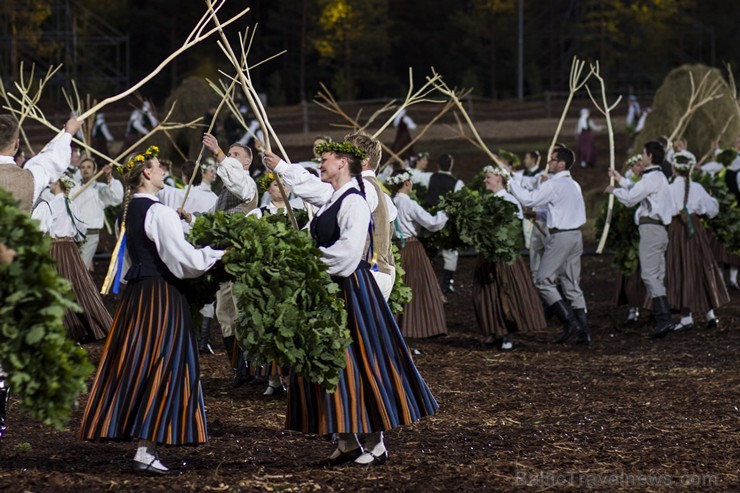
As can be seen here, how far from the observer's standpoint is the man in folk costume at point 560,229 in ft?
36.2

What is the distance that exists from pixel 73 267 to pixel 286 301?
4671 millimetres

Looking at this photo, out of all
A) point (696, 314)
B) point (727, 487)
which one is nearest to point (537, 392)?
point (727, 487)

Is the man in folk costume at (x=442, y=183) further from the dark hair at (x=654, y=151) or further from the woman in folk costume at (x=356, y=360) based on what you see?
the woman in folk costume at (x=356, y=360)

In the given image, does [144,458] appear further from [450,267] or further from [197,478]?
[450,267]

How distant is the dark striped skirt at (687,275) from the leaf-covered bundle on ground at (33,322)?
7.60 meters

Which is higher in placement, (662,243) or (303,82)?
(303,82)

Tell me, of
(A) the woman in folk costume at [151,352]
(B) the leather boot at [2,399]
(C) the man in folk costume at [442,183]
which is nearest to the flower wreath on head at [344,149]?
(A) the woman in folk costume at [151,352]

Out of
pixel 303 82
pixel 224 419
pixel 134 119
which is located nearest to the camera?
pixel 224 419

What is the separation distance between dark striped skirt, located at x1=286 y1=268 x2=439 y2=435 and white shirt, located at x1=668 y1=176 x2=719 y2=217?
19.0 feet

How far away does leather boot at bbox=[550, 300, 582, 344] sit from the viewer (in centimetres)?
1123

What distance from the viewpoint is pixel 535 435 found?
7.34 metres

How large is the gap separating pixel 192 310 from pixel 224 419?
5.71 feet

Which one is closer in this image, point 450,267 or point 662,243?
point 662,243

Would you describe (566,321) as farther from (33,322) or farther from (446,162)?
(33,322)
